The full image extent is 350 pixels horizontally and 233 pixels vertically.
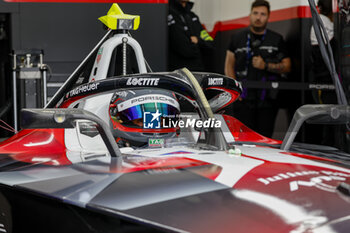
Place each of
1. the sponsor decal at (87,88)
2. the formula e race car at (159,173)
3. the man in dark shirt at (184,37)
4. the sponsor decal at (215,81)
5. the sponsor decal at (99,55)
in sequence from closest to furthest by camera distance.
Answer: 1. the formula e race car at (159,173)
2. the sponsor decal at (87,88)
3. the sponsor decal at (215,81)
4. the sponsor decal at (99,55)
5. the man in dark shirt at (184,37)

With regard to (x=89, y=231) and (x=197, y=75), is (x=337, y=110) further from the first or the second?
(x=89, y=231)

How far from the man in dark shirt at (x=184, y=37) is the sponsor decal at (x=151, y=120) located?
3287 millimetres

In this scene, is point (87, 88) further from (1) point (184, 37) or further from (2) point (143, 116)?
(1) point (184, 37)

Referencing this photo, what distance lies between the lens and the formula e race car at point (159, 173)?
39.4 inches

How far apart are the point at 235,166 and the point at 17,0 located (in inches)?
144

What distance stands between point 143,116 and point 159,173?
0.65 meters

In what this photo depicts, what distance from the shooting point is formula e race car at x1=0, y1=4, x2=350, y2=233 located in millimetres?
1000

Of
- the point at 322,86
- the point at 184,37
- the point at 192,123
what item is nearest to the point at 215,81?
the point at 192,123

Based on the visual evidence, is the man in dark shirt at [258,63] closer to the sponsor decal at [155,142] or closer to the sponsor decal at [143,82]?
the sponsor decal at [155,142]

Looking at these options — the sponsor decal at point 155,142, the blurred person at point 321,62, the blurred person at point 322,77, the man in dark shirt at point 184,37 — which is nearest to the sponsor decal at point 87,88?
the sponsor decal at point 155,142

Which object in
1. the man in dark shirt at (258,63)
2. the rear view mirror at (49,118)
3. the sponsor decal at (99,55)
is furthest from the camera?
the man in dark shirt at (258,63)

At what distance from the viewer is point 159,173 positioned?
48.7 inches

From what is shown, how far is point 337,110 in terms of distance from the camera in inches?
59.4

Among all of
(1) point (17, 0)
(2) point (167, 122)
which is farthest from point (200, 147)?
(1) point (17, 0)
